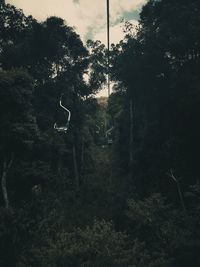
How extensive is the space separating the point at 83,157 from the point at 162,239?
18.2 m

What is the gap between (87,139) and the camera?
36938mm

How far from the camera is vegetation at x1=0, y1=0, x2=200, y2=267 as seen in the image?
19844 millimetres

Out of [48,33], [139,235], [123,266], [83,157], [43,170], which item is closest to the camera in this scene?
[123,266]

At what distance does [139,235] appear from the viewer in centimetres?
2114

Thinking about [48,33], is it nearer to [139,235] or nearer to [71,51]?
[71,51]

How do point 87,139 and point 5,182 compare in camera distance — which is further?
point 87,139

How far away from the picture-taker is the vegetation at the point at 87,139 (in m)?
19.8

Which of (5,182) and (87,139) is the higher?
(87,139)

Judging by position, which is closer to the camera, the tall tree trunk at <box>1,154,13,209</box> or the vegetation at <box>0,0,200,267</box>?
the vegetation at <box>0,0,200,267</box>

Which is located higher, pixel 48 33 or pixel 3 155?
pixel 48 33

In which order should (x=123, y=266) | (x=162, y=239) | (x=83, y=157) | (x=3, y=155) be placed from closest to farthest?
(x=123, y=266)
(x=162, y=239)
(x=3, y=155)
(x=83, y=157)

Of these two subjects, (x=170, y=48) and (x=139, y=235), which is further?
(x=170, y=48)

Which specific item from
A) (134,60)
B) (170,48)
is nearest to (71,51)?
(134,60)

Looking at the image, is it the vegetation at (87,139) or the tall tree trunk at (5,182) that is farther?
the tall tree trunk at (5,182)
